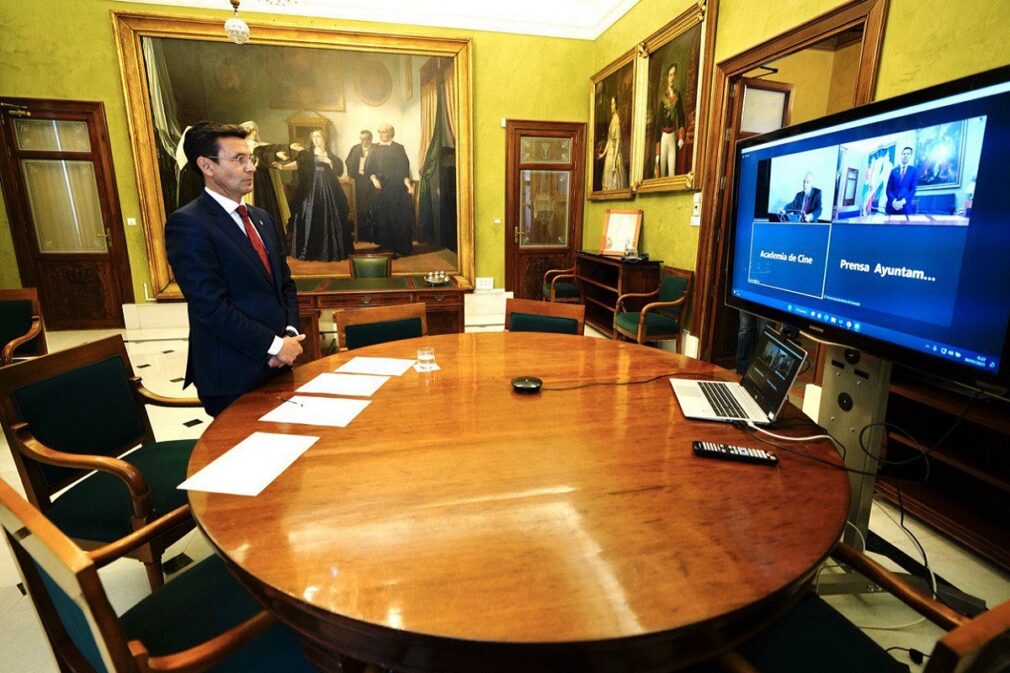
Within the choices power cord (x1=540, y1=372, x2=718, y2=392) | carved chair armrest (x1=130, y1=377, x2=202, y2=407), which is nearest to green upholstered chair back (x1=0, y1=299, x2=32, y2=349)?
carved chair armrest (x1=130, y1=377, x2=202, y2=407)

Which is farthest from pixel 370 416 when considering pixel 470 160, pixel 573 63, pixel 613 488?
pixel 573 63

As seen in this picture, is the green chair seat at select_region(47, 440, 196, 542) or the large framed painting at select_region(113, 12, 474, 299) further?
the large framed painting at select_region(113, 12, 474, 299)

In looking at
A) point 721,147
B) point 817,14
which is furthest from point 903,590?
point 721,147

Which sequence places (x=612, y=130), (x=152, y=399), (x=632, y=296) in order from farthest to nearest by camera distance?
(x=612, y=130)
(x=632, y=296)
(x=152, y=399)

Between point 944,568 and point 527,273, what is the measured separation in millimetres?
5256

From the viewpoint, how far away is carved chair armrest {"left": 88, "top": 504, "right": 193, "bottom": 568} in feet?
3.36

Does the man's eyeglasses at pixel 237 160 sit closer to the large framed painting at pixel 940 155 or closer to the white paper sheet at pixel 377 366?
the white paper sheet at pixel 377 366

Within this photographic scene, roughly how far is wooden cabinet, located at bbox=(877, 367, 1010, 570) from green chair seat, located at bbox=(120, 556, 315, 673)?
2048 millimetres

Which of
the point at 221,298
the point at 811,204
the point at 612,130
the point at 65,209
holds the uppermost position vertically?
the point at 612,130

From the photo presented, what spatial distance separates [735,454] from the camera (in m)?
1.19

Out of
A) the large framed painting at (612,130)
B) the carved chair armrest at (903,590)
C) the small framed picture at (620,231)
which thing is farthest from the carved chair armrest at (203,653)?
the large framed painting at (612,130)

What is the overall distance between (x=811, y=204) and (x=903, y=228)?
0.31 m

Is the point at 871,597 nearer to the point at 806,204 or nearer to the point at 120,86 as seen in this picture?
the point at 806,204

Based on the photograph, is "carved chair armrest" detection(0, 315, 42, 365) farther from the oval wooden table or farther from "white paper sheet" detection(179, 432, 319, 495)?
"white paper sheet" detection(179, 432, 319, 495)
